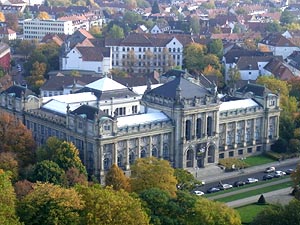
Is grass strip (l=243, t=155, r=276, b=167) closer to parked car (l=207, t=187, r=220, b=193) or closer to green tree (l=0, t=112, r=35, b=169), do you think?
parked car (l=207, t=187, r=220, b=193)

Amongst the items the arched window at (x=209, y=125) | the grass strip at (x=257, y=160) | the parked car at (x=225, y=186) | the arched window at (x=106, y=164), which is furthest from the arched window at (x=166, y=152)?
the grass strip at (x=257, y=160)

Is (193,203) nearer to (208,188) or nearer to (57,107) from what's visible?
(208,188)

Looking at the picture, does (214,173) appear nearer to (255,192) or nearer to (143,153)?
(255,192)

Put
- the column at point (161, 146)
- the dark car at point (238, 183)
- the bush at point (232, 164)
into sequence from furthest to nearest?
the bush at point (232, 164), the column at point (161, 146), the dark car at point (238, 183)

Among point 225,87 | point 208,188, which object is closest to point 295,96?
point 225,87

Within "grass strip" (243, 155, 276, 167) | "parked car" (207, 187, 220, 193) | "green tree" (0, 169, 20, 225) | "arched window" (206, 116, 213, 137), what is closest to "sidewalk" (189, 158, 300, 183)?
"grass strip" (243, 155, 276, 167)

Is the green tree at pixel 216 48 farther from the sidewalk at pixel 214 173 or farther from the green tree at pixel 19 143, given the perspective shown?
the green tree at pixel 19 143
